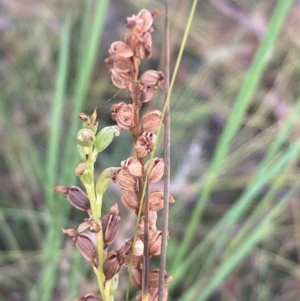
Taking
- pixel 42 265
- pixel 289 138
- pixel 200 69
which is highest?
pixel 200 69

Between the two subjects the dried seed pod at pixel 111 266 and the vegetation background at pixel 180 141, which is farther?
the vegetation background at pixel 180 141

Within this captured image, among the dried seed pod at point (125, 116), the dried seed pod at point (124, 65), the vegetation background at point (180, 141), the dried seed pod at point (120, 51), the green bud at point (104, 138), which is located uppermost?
the dried seed pod at point (120, 51)

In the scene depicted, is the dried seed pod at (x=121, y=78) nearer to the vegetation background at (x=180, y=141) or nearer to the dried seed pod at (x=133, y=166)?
the dried seed pod at (x=133, y=166)

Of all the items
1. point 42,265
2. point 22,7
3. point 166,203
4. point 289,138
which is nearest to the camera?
point 166,203

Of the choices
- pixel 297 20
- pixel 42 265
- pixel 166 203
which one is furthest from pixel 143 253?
pixel 297 20

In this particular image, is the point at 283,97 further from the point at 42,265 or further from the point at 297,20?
the point at 42,265

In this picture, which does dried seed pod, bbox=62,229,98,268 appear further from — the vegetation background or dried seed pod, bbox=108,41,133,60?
the vegetation background

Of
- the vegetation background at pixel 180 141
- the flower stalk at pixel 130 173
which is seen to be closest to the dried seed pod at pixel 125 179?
the flower stalk at pixel 130 173
